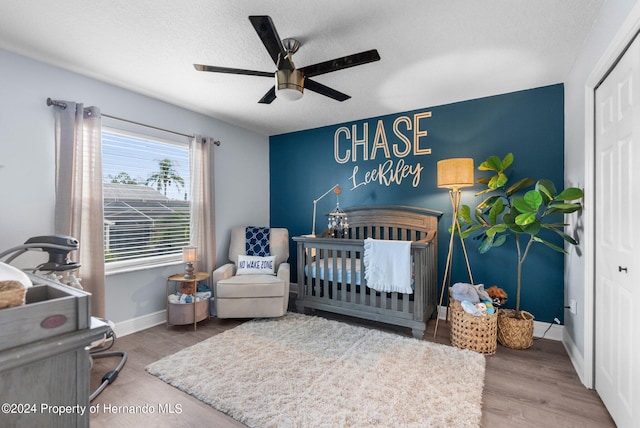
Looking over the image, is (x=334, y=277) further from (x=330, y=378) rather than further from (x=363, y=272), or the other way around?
(x=330, y=378)

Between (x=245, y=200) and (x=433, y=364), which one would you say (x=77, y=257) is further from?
(x=433, y=364)

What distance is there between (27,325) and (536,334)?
351 cm

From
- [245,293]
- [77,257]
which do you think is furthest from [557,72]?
[77,257]

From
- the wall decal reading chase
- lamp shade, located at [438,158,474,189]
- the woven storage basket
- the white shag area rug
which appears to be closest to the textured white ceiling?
the wall decal reading chase

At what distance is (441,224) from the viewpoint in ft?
10.6

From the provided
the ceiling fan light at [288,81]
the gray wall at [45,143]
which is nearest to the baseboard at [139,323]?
the gray wall at [45,143]

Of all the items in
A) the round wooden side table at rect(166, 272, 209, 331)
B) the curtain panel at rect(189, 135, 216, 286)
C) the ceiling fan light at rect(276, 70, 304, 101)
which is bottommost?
the round wooden side table at rect(166, 272, 209, 331)

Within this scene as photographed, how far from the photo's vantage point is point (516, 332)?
98.0 inches

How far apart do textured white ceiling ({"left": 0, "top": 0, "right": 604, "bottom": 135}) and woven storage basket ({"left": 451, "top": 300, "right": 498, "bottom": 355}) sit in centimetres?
203

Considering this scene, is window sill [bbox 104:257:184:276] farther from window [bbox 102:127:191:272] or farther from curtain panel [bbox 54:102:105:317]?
curtain panel [bbox 54:102:105:317]

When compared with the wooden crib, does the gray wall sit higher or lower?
higher

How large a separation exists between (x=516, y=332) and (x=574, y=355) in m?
0.38

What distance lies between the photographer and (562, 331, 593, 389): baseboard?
80.7 inches

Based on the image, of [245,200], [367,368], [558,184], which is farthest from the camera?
[245,200]
